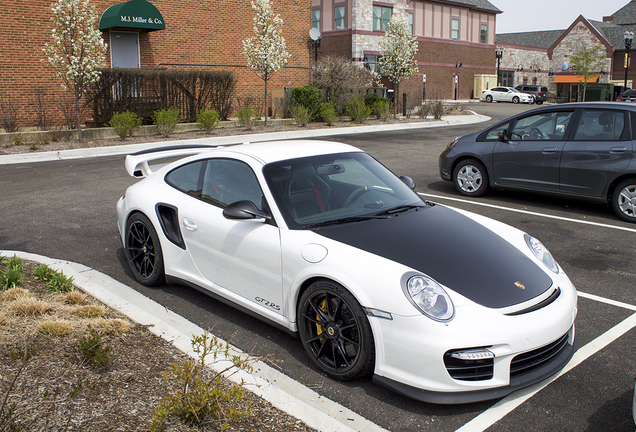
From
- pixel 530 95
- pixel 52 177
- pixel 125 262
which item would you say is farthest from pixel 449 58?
pixel 125 262

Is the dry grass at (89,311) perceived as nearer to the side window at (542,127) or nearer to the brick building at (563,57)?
the side window at (542,127)

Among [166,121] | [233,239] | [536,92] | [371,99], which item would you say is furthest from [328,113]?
[536,92]

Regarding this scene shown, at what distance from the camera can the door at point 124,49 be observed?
23.0m

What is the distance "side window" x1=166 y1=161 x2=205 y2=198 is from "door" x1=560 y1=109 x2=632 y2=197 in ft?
19.2

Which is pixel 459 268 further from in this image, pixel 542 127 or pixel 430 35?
pixel 430 35

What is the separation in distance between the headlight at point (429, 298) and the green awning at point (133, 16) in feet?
68.7

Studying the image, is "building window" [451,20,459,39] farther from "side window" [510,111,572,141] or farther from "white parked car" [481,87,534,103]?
"side window" [510,111,572,141]

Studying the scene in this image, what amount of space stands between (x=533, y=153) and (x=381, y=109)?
18.6 metres

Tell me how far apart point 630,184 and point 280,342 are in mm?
6090

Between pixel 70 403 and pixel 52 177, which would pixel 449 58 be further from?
pixel 70 403

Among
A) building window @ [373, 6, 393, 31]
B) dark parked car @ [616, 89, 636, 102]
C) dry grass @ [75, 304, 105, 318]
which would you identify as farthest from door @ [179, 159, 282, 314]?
building window @ [373, 6, 393, 31]

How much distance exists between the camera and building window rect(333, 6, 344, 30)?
164 feet

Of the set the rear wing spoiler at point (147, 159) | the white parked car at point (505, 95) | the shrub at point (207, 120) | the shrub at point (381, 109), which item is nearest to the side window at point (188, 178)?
the rear wing spoiler at point (147, 159)

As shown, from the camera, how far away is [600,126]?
842cm
